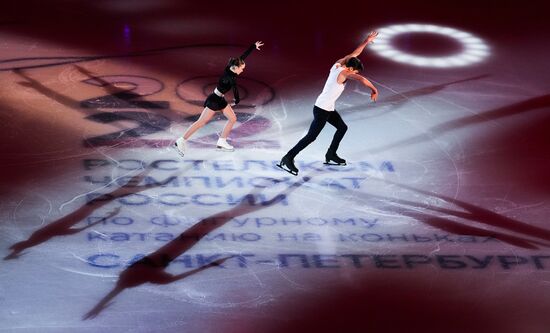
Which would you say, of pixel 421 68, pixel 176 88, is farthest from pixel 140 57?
pixel 421 68

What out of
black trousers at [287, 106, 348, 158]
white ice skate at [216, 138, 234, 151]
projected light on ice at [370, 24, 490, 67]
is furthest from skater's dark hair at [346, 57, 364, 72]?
projected light on ice at [370, 24, 490, 67]

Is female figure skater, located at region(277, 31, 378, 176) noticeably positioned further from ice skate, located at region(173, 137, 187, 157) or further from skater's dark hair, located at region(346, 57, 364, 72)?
ice skate, located at region(173, 137, 187, 157)

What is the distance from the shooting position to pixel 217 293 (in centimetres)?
905

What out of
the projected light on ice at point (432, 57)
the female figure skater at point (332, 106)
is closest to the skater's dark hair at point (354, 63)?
the female figure skater at point (332, 106)

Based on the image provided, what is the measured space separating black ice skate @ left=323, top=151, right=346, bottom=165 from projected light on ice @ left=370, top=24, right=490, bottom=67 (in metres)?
3.65

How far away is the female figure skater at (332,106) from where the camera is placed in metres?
10.7

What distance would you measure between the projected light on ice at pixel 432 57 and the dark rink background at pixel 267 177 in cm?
5

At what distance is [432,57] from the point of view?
49.0 ft

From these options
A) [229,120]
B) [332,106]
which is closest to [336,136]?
[332,106]

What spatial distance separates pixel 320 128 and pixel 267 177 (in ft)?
2.79

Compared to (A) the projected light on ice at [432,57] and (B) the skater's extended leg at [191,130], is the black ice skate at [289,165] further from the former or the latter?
(A) the projected light on ice at [432,57]

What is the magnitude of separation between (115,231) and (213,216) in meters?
1.08

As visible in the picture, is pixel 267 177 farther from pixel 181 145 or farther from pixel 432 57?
pixel 432 57

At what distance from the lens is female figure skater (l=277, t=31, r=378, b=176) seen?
10.7 m
